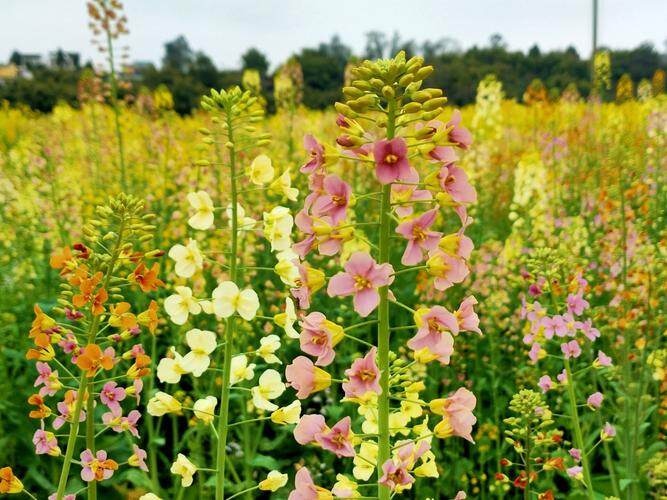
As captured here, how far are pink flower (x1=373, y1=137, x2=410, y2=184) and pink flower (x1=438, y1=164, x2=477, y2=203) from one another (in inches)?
3.5

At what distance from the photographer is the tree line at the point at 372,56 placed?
21812 mm

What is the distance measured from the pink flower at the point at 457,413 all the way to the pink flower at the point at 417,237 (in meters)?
0.30

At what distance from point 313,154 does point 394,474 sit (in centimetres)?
65

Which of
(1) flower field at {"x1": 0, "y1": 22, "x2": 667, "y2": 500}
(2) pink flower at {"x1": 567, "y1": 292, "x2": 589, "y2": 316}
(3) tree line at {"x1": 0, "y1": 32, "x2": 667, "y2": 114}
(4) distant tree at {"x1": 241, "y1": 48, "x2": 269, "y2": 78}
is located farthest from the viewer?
(4) distant tree at {"x1": 241, "y1": 48, "x2": 269, "y2": 78}

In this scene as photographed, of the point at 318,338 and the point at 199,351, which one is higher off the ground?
the point at 318,338

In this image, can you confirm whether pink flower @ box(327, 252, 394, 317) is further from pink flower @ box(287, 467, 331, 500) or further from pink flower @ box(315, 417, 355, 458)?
pink flower @ box(287, 467, 331, 500)

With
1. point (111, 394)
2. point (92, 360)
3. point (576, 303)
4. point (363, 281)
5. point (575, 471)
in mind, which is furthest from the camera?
point (576, 303)

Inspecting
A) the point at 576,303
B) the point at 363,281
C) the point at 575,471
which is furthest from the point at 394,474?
the point at 576,303

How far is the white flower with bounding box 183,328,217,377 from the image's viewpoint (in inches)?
72.6

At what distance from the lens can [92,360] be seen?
179 cm

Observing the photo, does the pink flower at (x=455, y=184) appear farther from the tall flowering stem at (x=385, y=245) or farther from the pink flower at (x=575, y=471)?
the pink flower at (x=575, y=471)

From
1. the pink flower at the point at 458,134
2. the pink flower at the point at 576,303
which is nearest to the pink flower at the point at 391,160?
the pink flower at the point at 458,134

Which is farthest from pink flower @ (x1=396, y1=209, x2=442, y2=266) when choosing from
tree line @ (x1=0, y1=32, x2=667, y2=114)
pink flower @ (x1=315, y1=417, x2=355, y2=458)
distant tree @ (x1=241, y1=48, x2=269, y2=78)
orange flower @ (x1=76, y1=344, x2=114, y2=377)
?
distant tree @ (x1=241, y1=48, x2=269, y2=78)

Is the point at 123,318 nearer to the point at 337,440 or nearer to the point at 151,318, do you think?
the point at 151,318
